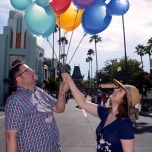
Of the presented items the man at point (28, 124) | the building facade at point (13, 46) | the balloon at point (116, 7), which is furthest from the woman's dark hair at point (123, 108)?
the building facade at point (13, 46)

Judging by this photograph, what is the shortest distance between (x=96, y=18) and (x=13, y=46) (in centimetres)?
2770

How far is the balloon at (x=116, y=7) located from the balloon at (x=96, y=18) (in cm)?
9

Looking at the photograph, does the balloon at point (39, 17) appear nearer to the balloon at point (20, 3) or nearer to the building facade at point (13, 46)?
the balloon at point (20, 3)

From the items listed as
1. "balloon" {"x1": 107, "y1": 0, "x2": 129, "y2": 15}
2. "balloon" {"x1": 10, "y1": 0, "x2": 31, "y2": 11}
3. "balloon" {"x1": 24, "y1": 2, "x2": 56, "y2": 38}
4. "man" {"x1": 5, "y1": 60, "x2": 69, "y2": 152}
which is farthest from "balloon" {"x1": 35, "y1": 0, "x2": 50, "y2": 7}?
"man" {"x1": 5, "y1": 60, "x2": 69, "y2": 152}

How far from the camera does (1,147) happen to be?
6.66m

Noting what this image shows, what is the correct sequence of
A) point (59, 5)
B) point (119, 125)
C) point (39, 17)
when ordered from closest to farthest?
1. point (119, 125)
2. point (39, 17)
3. point (59, 5)

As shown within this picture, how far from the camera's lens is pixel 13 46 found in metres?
29.9

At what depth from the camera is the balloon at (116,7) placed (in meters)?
3.68

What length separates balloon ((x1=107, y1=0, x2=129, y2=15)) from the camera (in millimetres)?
3682

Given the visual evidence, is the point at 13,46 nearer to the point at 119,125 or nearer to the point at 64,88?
the point at 64,88

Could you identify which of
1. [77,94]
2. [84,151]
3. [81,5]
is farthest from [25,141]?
[84,151]

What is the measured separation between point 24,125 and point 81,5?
2.10 meters

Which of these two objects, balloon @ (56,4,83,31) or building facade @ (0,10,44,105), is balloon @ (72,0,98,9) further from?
building facade @ (0,10,44,105)

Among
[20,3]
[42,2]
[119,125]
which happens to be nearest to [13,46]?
[20,3]
